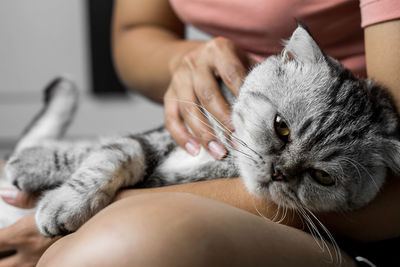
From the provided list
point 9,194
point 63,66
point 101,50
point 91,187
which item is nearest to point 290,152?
point 91,187

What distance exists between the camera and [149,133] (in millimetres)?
1094

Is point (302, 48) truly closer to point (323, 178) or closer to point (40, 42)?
point (323, 178)

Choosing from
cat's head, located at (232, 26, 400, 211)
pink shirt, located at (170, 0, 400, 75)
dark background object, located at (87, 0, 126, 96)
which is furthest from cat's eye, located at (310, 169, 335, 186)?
dark background object, located at (87, 0, 126, 96)

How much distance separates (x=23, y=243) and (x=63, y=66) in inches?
78.8

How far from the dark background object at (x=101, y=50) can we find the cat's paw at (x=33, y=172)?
158 centimetres

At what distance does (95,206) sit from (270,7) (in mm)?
580

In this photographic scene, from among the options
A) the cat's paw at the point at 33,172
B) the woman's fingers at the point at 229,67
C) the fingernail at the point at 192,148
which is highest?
the woman's fingers at the point at 229,67

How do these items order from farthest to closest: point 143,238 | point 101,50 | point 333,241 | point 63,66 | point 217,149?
point 63,66 < point 101,50 < point 217,149 < point 333,241 < point 143,238

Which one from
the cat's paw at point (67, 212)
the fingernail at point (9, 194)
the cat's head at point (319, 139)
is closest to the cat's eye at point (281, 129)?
the cat's head at point (319, 139)

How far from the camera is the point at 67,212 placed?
2.74 ft

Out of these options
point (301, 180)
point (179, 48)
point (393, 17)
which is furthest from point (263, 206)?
point (179, 48)

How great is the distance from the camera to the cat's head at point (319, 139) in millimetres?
811

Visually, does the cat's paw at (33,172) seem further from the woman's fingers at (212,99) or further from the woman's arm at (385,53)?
the woman's arm at (385,53)

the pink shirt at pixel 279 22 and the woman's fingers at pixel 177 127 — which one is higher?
the pink shirt at pixel 279 22
